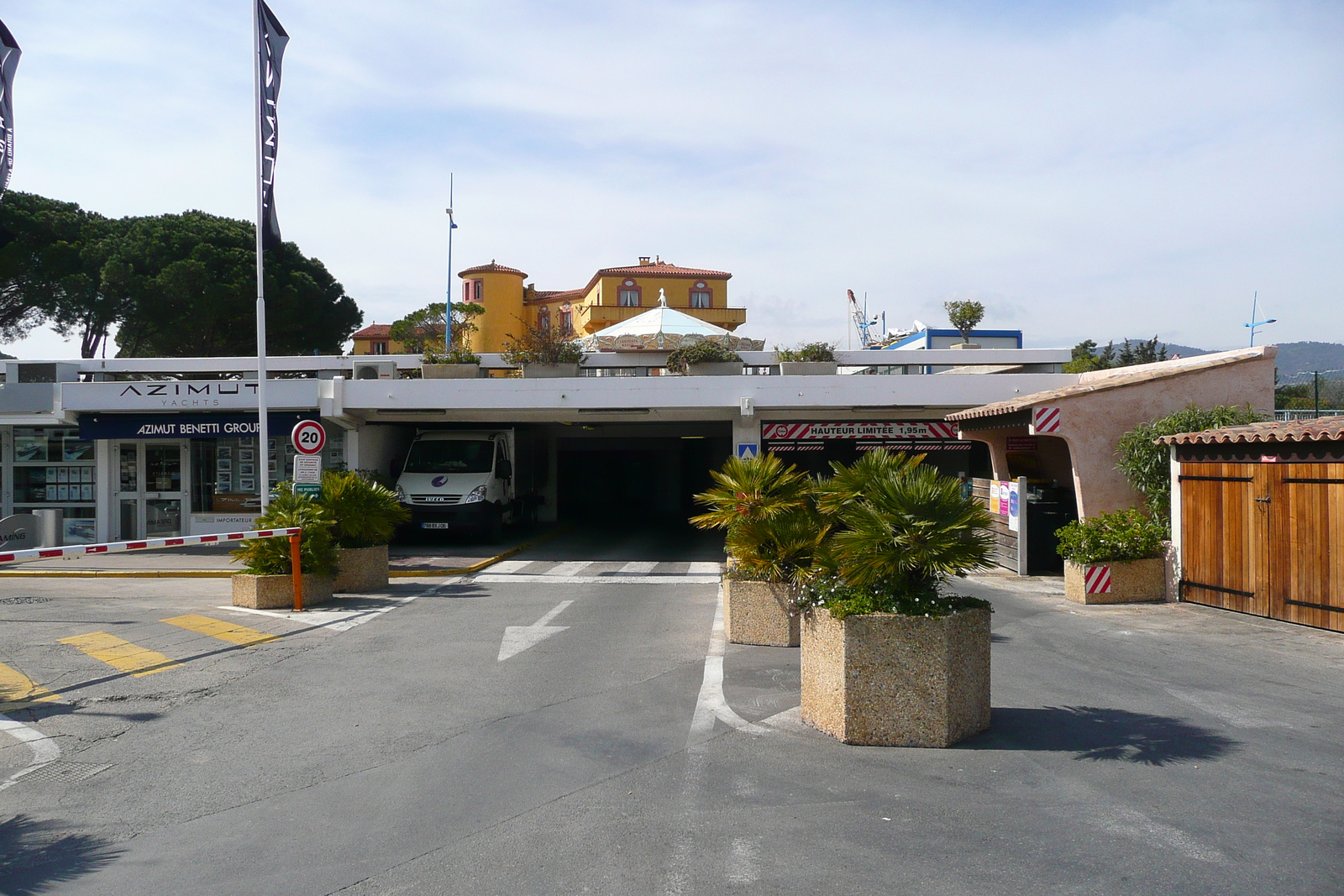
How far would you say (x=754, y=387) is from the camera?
62.7 feet

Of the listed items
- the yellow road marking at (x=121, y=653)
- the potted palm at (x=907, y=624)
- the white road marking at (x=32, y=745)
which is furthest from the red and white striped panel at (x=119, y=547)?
the potted palm at (x=907, y=624)

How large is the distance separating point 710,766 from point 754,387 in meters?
13.9

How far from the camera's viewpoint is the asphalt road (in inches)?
169

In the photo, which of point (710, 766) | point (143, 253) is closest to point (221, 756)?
point (710, 766)

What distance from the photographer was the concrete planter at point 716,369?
1962cm

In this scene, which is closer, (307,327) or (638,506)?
(638,506)

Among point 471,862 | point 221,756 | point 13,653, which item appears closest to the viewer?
point 471,862

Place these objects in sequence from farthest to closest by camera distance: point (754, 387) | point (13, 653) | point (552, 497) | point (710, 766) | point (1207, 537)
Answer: point (552, 497), point (754, 387), point (1207, 537), point (13, 653), point (710, 766)

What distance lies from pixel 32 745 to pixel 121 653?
3079 mm

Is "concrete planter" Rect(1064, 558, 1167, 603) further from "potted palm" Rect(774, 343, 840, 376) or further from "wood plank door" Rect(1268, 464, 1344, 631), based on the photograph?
"potted palm" Rect(774, 343, 840, 376)

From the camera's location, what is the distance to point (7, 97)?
1405 cm

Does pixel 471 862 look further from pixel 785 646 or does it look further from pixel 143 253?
pixel 143 253

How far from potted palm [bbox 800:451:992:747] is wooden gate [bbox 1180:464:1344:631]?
603 cm

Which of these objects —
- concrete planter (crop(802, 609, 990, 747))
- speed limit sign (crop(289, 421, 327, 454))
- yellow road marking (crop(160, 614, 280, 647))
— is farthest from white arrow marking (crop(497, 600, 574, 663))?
speed limit sign (crop(289, 421, 327, 454))
